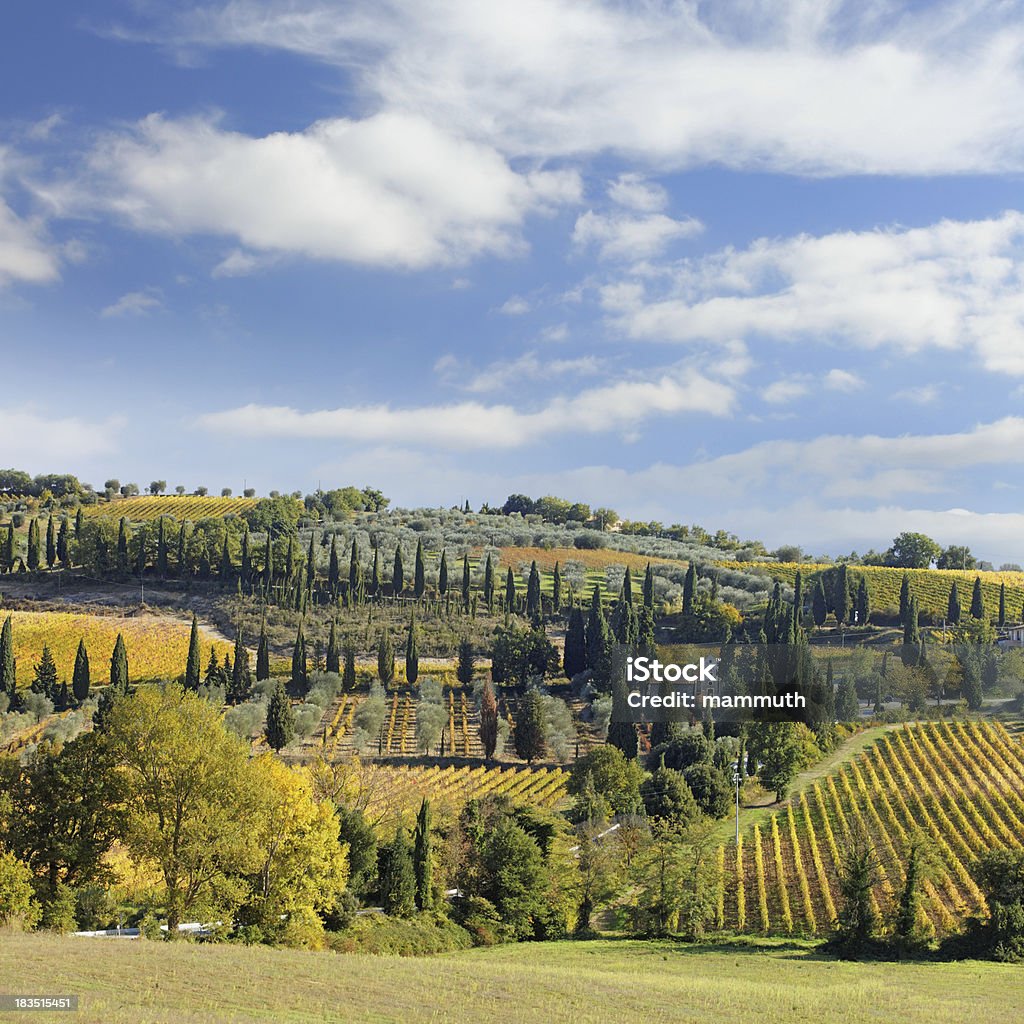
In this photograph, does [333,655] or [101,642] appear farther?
[101,642]

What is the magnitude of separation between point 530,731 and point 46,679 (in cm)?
4492

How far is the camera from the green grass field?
22031 millimetres

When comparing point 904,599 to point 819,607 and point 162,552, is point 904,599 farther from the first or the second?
point 162,552

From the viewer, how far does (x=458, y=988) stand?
26.2 metres

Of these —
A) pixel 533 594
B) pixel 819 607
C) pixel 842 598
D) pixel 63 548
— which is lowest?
pixel 819 607

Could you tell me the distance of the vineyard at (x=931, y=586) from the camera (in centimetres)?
12625

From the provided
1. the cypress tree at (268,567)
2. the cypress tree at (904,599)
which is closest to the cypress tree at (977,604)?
the cypress tree at (904,599)

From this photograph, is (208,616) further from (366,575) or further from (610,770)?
(610,770)

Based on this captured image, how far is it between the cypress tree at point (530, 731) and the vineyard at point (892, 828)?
18.8 metres

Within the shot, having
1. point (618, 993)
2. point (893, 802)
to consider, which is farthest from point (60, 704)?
point (618, 993)

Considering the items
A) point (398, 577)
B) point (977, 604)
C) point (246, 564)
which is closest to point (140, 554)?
point (246, 564)

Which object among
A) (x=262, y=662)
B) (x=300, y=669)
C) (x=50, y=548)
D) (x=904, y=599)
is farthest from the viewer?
(x=50, y=548)

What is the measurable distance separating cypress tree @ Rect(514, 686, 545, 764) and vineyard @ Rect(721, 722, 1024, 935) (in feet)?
61.6

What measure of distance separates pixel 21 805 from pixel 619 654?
215 ft
